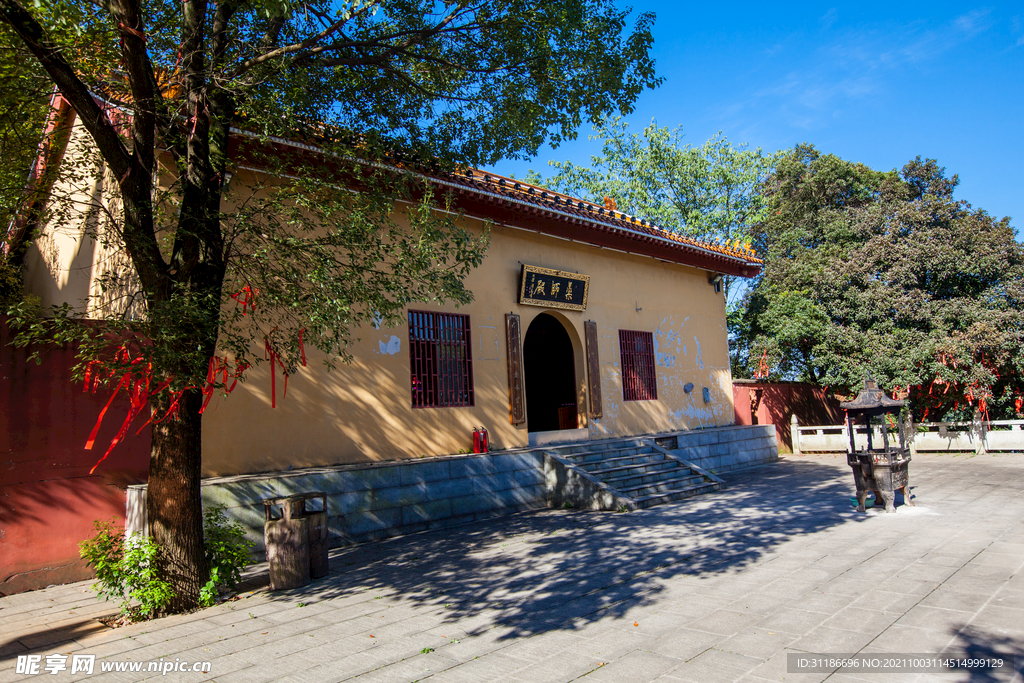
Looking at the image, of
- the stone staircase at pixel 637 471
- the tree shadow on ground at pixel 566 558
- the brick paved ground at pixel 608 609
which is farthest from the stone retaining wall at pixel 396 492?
the stone staircase at pixel 637 471

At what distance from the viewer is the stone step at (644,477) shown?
865 cm

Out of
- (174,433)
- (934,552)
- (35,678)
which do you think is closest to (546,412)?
(934,552)

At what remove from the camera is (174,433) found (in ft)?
14.5

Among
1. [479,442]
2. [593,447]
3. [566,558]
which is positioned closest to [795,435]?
[593,447]

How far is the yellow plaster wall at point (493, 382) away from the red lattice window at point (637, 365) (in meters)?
0.17

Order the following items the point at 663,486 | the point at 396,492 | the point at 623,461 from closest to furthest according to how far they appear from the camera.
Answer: the point at 396,492, the point at 663,486, the point at 623,461

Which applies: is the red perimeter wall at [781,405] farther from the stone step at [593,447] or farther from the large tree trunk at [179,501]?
the large tree trunk at [179,501]

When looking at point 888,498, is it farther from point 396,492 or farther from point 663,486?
point 396,492

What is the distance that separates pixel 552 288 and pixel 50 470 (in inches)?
273

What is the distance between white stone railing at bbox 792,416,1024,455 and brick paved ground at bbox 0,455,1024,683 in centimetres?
702

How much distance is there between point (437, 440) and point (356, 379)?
4.81 ft

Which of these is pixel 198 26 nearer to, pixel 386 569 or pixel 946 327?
pixel 386 569

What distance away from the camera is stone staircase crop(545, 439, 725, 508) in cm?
844

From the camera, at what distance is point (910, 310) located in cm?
1294
